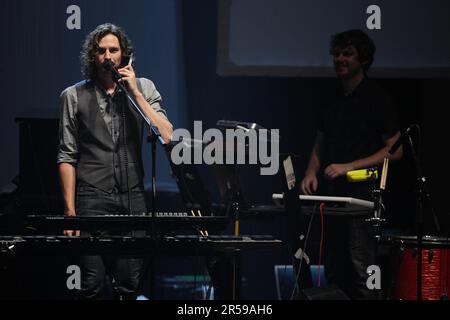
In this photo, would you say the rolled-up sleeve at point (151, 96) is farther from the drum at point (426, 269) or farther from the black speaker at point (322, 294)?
the drum at point (426, 269)

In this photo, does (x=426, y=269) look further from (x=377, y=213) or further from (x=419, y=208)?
(x=419, y=208)

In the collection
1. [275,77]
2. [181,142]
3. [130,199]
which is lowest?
[130,199]

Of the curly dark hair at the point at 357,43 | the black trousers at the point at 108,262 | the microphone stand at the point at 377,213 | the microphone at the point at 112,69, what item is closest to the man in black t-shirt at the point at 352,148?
the curly dark hair at the point at 357,43

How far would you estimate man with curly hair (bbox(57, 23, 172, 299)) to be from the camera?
13.8ft

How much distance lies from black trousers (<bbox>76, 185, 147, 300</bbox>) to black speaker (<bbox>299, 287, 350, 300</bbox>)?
2.87 feet

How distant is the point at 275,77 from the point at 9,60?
2082 millimetres

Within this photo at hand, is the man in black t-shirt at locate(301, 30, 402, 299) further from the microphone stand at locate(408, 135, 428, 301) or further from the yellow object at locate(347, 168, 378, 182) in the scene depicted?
the microphone stand at locate(408, 135, 428, 301)

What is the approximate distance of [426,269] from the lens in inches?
191

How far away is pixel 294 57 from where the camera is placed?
5969 mm

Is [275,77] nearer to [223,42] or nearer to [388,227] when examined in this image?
[223,42]

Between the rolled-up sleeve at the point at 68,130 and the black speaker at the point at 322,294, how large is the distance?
1478mm

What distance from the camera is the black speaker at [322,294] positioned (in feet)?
12.7
